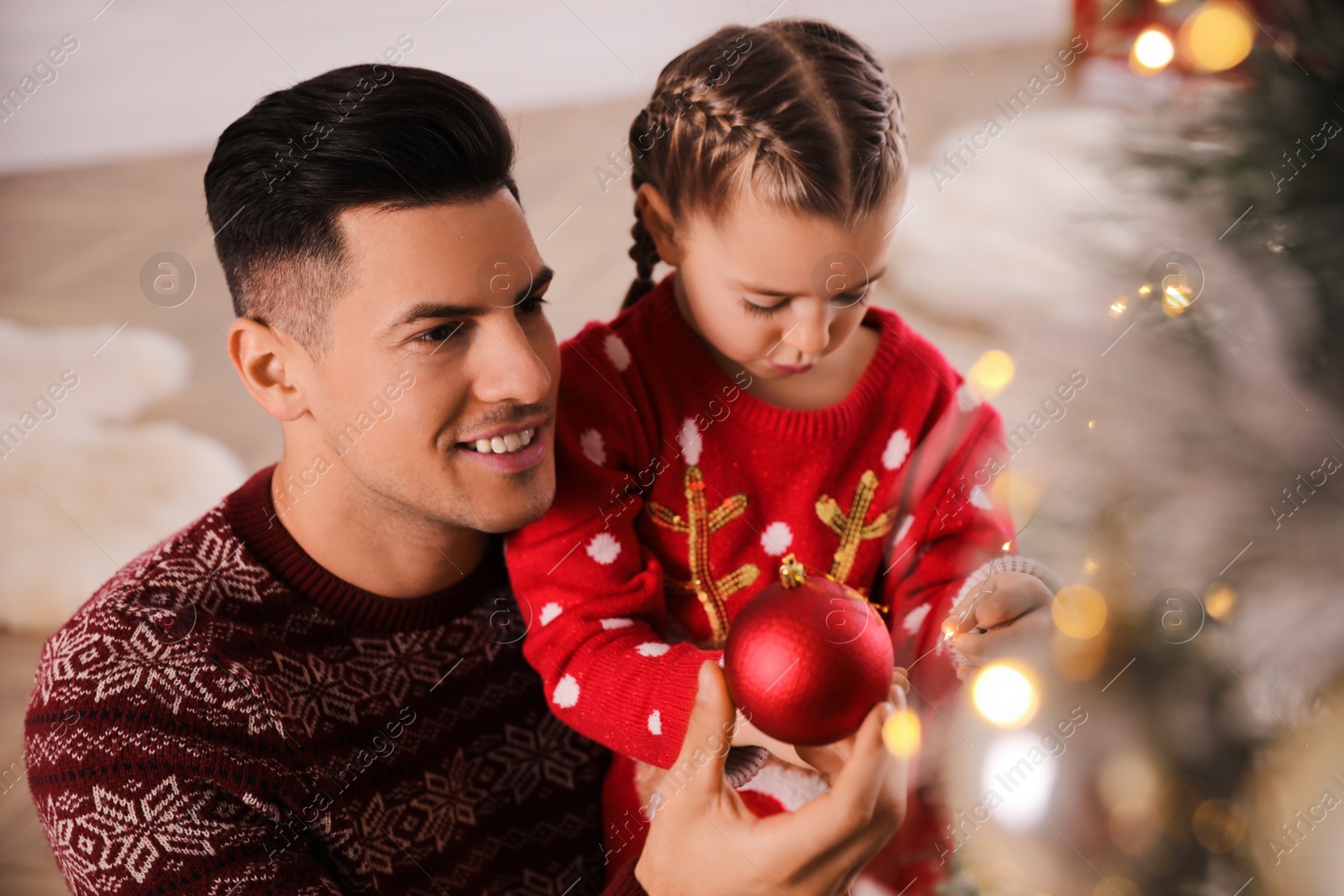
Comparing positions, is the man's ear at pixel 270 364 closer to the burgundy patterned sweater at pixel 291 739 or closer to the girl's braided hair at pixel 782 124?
the burgundy patterned sweater at pixel 291 739

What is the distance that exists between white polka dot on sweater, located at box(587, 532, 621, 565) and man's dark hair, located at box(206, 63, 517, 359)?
0.35 meters

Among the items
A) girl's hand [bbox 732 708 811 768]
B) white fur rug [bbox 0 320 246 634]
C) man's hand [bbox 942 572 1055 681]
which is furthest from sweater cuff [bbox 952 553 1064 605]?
white fur rug [bbox 0 320 246 634]

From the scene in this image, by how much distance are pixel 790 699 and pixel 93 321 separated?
237cm

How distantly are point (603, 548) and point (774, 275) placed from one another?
1.13 ft

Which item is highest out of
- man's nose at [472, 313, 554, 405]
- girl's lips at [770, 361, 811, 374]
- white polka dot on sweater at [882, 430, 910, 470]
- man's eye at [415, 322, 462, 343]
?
man's eye at [415, 322, 462, 343]

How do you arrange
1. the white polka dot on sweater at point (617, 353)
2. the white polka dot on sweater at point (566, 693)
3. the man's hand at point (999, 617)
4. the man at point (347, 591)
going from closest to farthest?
the man's hand at point (999, 617)
the man at point (347, 591)
the white polka dot on sweater at point (566, 693)
the white polka dot on sweater at point (617, 353)

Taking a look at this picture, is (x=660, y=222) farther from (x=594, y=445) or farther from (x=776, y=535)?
(x=776, y=535)

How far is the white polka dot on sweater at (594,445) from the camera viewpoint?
1122 millimetres

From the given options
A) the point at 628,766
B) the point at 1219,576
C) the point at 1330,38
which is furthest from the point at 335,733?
the point at 1330,38

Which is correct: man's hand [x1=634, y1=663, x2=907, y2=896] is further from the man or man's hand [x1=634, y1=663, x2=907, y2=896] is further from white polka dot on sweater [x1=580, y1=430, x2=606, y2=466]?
white polka dot on sweater [x1=580, y1=430, x2=606, y2=466]

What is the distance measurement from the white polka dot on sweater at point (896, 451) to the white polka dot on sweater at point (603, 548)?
35cm

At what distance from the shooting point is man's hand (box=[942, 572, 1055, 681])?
2.38 feet

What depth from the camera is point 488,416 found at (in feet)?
3.37

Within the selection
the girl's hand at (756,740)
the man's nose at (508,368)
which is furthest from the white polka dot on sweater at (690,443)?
the girl's hand at (756,740)
